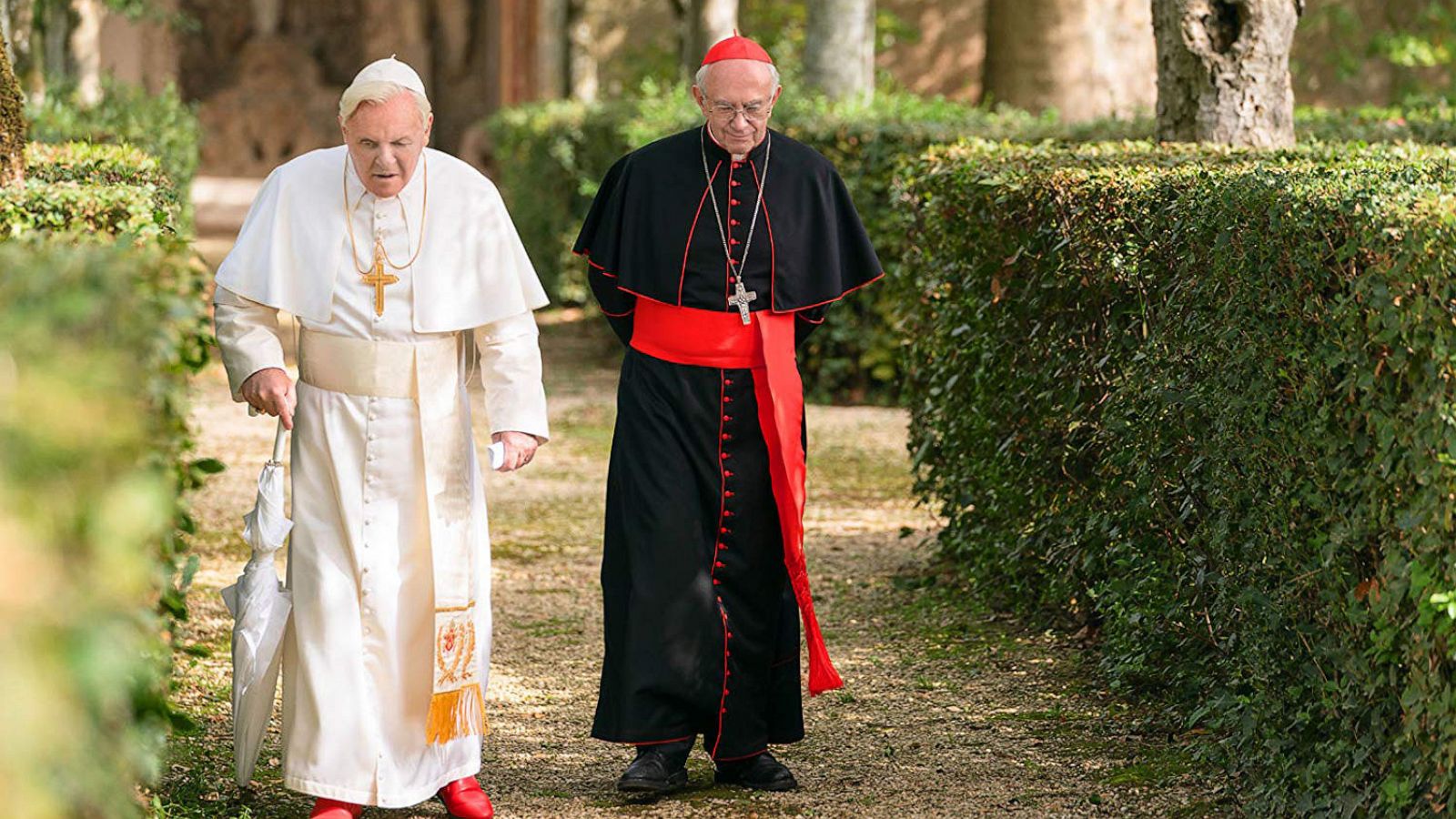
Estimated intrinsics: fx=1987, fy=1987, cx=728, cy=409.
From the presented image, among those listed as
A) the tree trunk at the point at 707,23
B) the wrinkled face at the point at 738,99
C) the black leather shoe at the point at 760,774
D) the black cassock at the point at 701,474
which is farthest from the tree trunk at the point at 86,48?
the black leather shoe at the point at 760,774

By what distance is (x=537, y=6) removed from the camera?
22844 mm

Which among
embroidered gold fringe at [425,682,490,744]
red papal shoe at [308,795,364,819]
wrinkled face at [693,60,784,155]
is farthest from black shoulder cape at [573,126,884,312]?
red papal shoe at [308,795,364,819]

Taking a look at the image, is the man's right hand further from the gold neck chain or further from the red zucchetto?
the red zucchetto

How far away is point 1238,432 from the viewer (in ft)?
14.7

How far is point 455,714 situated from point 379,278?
3.41ft

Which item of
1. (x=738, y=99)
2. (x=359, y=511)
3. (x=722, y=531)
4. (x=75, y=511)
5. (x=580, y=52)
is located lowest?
(x=722, y=531)

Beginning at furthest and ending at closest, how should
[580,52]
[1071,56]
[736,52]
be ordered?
[580,52] < [1071,56] < [736,52]

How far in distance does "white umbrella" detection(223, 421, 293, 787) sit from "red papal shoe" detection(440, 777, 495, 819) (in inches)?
18.8

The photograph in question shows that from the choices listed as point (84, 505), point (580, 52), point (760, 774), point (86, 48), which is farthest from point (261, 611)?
point (580, 52)

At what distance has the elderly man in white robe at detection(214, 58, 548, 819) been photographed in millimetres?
4578

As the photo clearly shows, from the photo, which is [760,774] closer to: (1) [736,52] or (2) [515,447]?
(2) [515,447]

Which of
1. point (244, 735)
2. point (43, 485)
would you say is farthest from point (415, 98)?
point (43, 485)

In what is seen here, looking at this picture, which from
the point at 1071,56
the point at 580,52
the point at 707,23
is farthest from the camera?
the point at 580,52

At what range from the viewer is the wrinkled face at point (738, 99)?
4895mm
